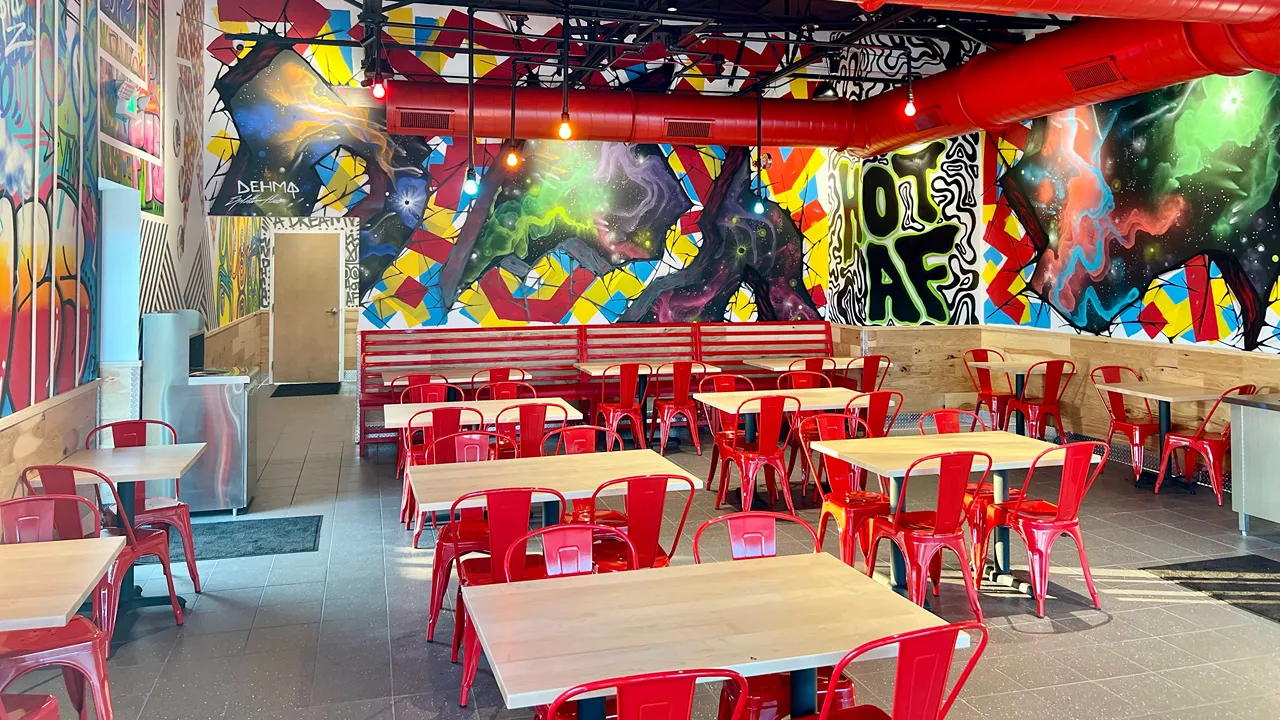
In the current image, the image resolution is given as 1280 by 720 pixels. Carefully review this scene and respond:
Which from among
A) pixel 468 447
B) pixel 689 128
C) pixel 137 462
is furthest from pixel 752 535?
pixel 689 128

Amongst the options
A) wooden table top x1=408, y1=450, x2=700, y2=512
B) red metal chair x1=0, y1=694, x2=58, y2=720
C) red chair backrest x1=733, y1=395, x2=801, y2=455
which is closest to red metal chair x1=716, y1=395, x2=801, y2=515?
red chair backrest x1=733, y1=395, x2=801, y2=455

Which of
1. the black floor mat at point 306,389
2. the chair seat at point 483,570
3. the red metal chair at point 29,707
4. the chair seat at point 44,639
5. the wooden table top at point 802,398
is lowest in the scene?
the black floor mat at point 306,389

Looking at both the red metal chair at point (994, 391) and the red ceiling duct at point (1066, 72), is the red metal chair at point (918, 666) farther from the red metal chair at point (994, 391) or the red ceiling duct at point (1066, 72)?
the red metal chair at point (994, 391)

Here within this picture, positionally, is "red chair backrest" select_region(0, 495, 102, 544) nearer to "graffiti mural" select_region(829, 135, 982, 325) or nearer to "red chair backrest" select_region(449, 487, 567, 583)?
"red chair backrest" select_region(449, 487, 567, 583)

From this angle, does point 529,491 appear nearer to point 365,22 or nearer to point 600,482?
point 600,482

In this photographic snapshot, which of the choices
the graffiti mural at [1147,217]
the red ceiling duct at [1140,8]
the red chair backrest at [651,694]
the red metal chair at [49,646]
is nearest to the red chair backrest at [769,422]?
the red ceiling duct at [1140,8]

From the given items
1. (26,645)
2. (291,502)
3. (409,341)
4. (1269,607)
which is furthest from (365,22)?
(1269,607)

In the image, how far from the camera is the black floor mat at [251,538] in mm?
5902

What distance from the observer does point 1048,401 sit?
884 centimetres

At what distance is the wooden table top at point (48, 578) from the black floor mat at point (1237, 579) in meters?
5.24

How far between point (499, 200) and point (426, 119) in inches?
55.4

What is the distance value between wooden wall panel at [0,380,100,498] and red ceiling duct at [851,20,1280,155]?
6.94 m

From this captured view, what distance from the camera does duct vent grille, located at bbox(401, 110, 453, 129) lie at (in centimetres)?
870

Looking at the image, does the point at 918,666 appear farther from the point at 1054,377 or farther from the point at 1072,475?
the point at 1054,377
